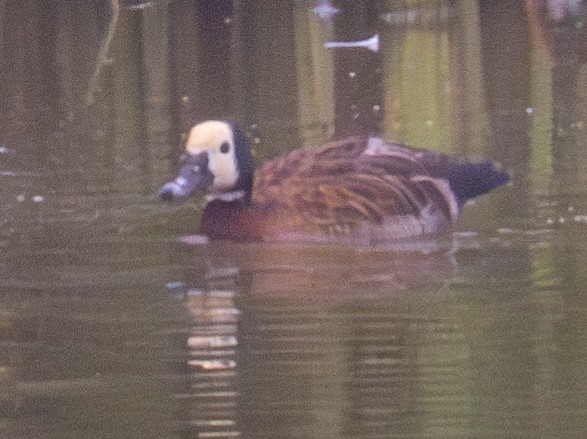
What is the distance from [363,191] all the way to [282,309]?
97 centimetres

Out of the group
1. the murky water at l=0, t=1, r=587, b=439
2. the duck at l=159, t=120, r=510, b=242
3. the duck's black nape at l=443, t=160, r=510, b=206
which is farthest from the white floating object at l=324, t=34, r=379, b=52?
the duck at l=159, t=120, r=510, b=242

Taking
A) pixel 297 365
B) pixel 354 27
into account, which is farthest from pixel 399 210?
pixel 354 27

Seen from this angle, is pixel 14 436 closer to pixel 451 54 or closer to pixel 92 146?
pixel 92 146

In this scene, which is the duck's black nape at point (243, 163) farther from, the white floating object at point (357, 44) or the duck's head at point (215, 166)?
the white floating object at point (357, 44)

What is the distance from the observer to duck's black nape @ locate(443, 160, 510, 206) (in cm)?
458

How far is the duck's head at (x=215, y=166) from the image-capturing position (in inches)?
183

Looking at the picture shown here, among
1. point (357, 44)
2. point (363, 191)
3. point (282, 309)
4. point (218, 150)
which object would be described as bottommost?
point (282, 309)

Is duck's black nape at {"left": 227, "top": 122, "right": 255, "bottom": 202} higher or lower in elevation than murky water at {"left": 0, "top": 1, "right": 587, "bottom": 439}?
higher

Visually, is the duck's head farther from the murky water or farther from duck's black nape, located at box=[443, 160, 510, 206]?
duck's black nape, located at box=[443, 160, 510, 206]

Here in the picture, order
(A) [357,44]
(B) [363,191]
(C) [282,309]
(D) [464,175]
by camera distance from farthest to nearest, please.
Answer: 1. (A) [357,44]
2. (D) [464,175]
3. (B) [363,191]
4. (C) [282,309]

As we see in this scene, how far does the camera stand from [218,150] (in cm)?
470

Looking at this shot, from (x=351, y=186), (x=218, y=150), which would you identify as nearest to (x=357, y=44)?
(x=218, y=150)

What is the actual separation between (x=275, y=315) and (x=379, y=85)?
14.4 feet

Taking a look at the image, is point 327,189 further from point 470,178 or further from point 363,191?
point 470,178
